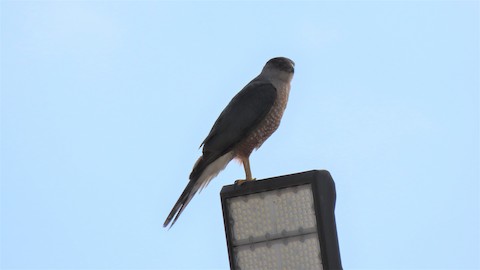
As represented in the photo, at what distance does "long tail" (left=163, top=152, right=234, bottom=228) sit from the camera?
4.64 metres

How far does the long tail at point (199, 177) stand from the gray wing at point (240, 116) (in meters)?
0.08

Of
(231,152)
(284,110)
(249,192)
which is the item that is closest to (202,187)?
(231,152)

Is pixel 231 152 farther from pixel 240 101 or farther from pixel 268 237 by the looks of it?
pixel 268 237

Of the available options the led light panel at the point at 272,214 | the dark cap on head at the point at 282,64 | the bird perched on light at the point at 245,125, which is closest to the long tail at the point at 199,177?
the bird perched on light at the point at 245,125

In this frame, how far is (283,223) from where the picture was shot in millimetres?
2473

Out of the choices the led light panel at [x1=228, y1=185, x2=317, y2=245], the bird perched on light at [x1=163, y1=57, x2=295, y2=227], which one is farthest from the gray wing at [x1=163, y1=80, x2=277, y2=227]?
the led light panel at [x1=228, y1=185, x2=317, y2=245]

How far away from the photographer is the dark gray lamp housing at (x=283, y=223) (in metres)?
2.39

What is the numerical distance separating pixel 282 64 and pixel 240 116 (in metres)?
0.69

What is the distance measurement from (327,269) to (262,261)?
22cm

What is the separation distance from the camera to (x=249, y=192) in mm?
2578

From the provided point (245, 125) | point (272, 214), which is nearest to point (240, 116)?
point (245, 125)

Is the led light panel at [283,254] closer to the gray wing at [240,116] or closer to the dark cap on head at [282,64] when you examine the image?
the gray wing at [240,116]

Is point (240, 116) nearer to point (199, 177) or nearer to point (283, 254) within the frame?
point (199, 177)

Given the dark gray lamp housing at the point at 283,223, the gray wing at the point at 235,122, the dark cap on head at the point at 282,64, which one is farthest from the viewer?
the dark cap on head at the point at 282,64
